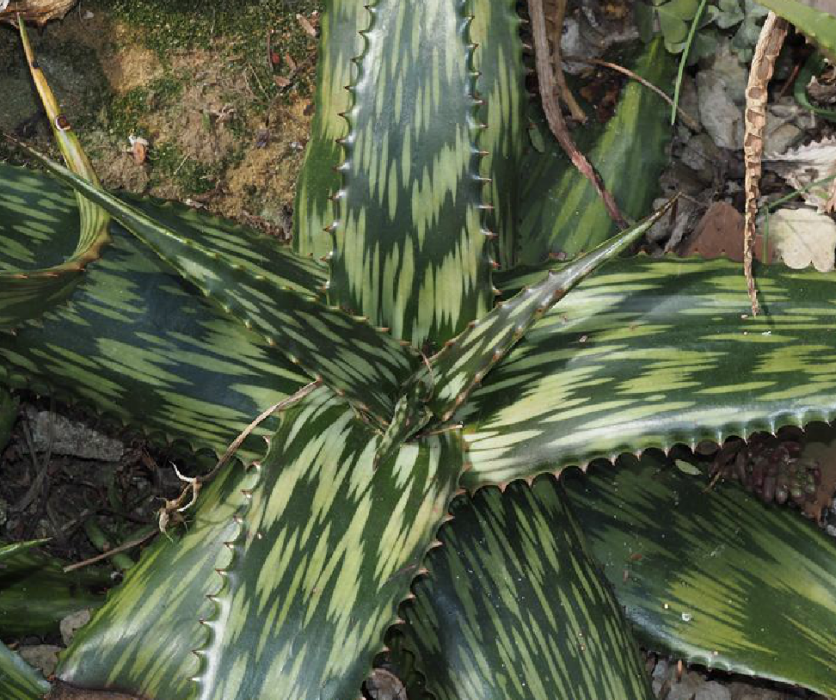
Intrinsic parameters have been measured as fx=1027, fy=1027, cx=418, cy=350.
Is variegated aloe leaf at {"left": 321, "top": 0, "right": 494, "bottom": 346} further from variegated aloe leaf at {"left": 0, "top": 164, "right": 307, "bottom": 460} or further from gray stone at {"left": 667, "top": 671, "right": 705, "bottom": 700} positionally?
gray stone at {"left": 667, "top": 671, "right": 705, "bottom": 700}

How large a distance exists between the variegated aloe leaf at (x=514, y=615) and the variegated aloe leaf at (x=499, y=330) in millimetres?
255

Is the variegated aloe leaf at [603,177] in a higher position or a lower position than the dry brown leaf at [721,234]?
higher

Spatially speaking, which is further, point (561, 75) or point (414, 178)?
point (561, 75)

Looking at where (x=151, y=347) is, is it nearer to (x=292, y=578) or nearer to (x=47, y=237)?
(x=47, y=237)

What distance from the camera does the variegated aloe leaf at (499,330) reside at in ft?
4.38

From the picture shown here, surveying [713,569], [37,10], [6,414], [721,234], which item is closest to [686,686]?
[713,569]

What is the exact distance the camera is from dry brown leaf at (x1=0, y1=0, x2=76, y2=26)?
214 cm

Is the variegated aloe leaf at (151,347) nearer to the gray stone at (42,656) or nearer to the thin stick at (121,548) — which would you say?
the thin stick at (121,548)

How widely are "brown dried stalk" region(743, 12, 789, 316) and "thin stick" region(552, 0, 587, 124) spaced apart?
1.46ft

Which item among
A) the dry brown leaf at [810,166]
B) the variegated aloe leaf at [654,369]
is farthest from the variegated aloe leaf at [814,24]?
the dry brown leaf at [810,166]

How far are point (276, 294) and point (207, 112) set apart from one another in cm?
96

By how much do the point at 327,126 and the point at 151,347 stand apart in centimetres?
52

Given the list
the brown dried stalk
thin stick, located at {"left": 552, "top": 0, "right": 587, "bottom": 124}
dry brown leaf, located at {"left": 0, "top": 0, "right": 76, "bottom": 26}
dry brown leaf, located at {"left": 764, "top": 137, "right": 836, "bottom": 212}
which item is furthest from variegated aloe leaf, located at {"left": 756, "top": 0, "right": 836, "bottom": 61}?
dry brown leaf, located at {"left": 0, "top": 0, "right": 76, "bottom": 26}

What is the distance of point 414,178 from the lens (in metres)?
1.62
